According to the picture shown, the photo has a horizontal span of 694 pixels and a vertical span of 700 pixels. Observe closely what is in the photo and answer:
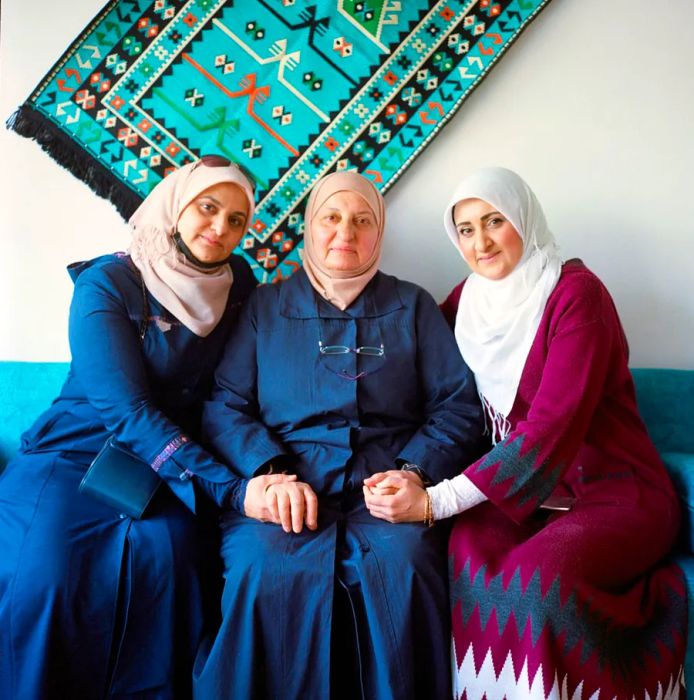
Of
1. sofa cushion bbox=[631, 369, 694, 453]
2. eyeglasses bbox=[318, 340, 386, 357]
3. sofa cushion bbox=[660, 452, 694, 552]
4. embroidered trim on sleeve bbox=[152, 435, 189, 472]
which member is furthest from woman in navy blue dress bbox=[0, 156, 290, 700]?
sofa cushion bbox=[631, 369, 694, 453]

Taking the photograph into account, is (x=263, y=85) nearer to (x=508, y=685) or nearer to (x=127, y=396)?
(x=127, y=396)

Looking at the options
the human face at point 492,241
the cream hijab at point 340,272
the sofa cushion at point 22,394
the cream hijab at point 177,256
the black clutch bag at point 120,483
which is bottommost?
the sofa cushion at point 22,394

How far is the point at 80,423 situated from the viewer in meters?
1.81

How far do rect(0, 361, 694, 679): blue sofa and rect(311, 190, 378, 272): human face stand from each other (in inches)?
36.8

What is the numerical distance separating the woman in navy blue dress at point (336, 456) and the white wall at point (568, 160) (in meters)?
0.53

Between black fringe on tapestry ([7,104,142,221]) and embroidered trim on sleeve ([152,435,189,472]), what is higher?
black fringe on tapestry ([7,104,142,221])

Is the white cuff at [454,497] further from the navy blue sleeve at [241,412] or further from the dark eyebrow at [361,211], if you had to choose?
the dark eyebrow at [361,211]

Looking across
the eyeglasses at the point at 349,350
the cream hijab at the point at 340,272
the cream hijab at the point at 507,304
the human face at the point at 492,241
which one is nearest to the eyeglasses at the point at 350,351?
the eyeglasses at the point at 349,350

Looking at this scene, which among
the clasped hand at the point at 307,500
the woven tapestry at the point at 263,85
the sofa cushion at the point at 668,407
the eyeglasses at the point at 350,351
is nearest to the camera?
the clasped hand at the point at 307,500

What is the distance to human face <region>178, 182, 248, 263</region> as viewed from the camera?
6.17 feet

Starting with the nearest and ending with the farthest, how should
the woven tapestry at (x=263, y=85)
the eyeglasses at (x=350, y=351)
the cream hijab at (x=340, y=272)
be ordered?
the eyeglasses at (x=350, y=351) → the cream hijab at (x=340, y=272) → the woven tapestry at (x=263, y=85)

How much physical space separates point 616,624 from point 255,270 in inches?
59.8

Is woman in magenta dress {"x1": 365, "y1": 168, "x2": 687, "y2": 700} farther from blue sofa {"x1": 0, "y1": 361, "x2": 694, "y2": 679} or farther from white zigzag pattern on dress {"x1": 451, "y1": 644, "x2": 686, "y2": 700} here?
blue sofa {"x1": 0, "y1": 361, "x2": 694, "y2": 679}

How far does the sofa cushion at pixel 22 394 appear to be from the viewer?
7.18 feet
